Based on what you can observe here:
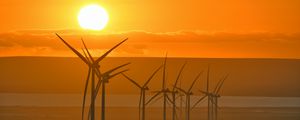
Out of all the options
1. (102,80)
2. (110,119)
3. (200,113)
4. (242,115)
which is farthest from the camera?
(200,113)

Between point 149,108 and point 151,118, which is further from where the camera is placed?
point 149,108

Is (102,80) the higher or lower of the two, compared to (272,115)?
lower

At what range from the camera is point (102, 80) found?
5144cm

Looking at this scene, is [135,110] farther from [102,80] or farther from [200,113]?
[102,80]

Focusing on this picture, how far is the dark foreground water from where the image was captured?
141 metres

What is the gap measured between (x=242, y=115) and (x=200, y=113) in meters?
14.0

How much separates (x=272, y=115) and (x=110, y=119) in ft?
91.5

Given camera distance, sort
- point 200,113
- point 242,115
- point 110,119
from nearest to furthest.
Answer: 1. point 110,119
2. point 242,115
3. point 200,113

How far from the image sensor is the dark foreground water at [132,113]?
141m

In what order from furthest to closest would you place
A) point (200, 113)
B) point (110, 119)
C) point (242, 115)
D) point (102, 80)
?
point (200, 113) < point (242, 115) < point (110, 119) < point (102, 80)

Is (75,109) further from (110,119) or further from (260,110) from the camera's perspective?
(260,110)

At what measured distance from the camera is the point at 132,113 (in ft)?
509

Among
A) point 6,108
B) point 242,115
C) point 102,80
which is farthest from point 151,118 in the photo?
point 102,80

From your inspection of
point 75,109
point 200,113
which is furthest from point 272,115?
point 75,109
